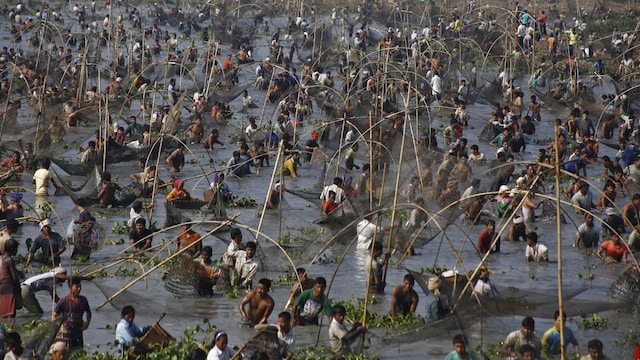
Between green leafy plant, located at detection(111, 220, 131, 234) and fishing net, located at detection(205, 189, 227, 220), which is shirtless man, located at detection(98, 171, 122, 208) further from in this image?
fishing net, located at detection(205, 189, 227, 220)

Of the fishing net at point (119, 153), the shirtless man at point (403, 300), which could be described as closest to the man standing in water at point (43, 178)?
the fishing net at point (119, 153)

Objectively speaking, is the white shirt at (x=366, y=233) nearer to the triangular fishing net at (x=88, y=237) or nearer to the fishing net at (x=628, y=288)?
the triangular fishing net at (x=88, y=237)

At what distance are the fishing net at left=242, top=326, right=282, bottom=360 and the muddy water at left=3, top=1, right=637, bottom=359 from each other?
157cm

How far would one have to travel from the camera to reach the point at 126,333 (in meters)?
12.0

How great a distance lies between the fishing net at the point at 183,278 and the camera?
582 inches

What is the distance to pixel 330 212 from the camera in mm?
17656

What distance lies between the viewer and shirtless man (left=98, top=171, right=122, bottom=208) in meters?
19.8

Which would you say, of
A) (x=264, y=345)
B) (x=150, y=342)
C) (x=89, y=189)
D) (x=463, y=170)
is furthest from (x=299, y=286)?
(x=89, y=189)

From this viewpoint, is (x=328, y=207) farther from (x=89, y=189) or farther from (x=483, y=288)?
(x=483, y=288)

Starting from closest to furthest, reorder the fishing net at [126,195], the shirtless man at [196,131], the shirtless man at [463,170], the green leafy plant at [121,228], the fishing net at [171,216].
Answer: the fishing net at [171,216] < the green leafy plant at [121,228] < the shirtless man at [463,170] < the fishing net at [126,195] < the shirtless man at [196,131]

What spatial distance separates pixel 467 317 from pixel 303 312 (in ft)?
7.08

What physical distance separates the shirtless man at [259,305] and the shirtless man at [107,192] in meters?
6.86

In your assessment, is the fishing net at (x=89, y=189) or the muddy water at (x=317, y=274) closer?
the muddy water at (x=317, y=274)

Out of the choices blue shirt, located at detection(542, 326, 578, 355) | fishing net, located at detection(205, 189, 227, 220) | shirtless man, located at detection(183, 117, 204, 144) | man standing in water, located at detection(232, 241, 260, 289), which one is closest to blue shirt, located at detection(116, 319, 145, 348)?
man standing in water, located at detection(232, 241, 260, 289)
